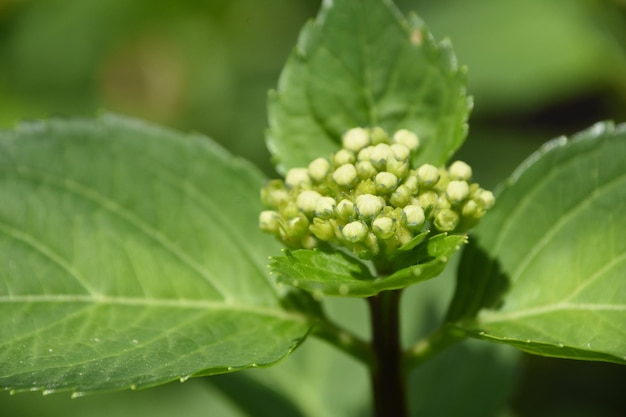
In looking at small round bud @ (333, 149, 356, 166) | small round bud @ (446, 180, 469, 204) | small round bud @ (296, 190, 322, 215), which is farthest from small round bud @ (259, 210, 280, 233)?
small round bud @ (446, 180, 469, 204)

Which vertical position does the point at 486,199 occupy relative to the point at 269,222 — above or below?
below

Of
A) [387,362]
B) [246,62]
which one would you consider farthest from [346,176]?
[246,62]

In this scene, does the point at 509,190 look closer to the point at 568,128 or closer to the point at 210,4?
the point at 568,128

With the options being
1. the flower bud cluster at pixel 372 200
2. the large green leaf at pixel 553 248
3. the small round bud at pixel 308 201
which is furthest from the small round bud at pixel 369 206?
the large green leaf at pixel 553 248

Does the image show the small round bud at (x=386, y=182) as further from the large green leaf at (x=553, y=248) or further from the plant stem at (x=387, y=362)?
the large green leaf at (x=553, y=248)

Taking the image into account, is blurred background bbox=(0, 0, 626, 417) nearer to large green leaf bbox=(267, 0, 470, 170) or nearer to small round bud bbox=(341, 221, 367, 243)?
large green leaf bbox=(267, 0, 470, 170)

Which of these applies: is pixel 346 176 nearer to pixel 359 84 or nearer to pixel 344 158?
pixel 344 158
